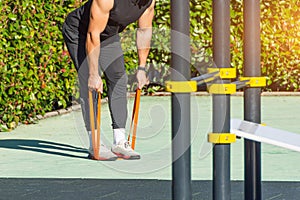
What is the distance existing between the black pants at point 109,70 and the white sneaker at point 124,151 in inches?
5.9

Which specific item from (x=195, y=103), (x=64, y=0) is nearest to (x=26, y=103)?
(x=64, y=0)

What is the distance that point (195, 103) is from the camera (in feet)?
40.3

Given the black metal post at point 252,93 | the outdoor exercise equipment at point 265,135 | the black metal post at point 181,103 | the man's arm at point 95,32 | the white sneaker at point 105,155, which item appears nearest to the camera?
the black metal post at point 181,103

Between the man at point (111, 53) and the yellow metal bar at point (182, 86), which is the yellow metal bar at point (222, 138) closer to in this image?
the yellow metal bar at point (182, 86)

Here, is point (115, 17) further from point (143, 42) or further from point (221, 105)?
point (221, 105)

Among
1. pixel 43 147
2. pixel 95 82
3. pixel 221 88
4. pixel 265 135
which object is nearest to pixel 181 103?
pixel 221 88

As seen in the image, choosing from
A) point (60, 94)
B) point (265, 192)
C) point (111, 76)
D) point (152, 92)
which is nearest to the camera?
point (265, 192)

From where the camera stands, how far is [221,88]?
15.2 ft

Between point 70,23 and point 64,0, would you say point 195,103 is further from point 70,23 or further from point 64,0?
point 70,23

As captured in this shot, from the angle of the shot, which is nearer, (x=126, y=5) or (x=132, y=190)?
(x=132, y=190)

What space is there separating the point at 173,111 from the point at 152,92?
8818mm

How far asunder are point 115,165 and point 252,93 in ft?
8.21

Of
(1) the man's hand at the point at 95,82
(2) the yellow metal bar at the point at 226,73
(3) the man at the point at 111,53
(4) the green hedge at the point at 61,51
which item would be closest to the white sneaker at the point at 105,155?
(3) the man at the point at 111,53

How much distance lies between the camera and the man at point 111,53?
24.7ft
